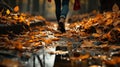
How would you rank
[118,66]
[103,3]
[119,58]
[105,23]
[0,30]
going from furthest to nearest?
[103,3], [105,23], [0,30], [119,58], [118,66]

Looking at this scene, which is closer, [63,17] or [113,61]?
[113,61]

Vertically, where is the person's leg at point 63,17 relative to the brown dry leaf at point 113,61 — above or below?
above

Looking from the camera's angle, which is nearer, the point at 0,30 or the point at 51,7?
the point at 0,30

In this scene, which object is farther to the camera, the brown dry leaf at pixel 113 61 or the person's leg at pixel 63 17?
the person's leg at pixel 63 17

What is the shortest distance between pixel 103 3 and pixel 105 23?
2448 millimetres

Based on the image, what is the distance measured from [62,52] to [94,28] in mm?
2123

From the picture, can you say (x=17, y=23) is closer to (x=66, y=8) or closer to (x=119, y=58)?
(x=66, y=8)

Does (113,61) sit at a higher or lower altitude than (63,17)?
lower

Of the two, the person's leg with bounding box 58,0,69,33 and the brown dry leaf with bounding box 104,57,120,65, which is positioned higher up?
the person's leg with bounding box 58,0,69,33

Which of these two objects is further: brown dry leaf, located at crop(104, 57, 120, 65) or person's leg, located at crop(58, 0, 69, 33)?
person's leg, located at crop(58, 0, 69, 33)

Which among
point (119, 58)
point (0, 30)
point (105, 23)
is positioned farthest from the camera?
point (105, 23)

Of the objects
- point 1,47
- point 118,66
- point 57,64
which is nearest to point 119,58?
point 118,66

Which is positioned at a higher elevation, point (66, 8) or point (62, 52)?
point (66, 8)

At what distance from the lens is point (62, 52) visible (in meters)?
3.23
